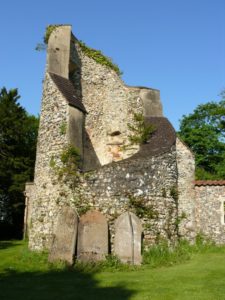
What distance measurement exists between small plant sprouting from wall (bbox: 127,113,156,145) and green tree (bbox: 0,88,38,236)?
50.6 feet

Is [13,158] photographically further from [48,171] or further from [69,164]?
[69,164]

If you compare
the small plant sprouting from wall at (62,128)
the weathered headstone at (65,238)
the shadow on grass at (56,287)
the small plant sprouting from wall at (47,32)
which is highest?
the small plant sprouting from wall at (47,32)

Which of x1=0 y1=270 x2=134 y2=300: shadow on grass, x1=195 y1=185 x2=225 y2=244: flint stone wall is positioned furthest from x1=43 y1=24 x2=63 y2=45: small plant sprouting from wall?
x1=0 y1=270 x2=134 y2=300: shadow on grass

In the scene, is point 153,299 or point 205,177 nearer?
point 153,299

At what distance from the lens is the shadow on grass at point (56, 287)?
23.9ft

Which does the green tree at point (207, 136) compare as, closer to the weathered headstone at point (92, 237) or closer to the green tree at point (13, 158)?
the green tree at point (13, 158)

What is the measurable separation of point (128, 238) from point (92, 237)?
1.09 meters

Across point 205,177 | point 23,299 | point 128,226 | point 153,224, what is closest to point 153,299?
point 23,299

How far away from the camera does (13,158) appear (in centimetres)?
3128

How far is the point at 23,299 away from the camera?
23.1 ft

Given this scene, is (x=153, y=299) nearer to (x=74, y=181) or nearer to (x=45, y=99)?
(x=74, y=181)

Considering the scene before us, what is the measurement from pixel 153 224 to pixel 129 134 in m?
5.89

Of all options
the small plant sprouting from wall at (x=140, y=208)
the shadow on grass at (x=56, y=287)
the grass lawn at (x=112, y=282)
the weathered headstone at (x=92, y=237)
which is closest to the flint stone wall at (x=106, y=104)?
the small plant sprouting from wall at (x=140, y=208)

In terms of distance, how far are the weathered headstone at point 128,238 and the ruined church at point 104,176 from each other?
0.03 metres
